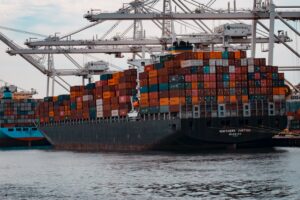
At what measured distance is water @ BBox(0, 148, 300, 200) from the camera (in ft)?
140

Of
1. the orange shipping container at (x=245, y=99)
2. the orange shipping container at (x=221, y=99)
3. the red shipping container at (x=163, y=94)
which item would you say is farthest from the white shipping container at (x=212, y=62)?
the red shipping container at (x=163, y=94)

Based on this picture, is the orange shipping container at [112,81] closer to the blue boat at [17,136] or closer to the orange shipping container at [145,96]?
the orange shipping container at [145,96]

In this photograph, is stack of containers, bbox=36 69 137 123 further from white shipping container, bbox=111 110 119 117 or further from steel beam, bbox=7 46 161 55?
steel beam, bbox=7 46 161 55

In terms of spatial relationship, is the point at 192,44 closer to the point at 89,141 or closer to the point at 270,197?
the point at 89,141

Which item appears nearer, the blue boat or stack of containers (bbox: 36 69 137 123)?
stack of containers (bbox: 36 69 137 123)

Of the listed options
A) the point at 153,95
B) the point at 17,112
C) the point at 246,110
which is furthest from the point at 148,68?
the point at 17,112

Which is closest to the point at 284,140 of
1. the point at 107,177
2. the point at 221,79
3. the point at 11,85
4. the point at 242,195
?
the point at 221,79

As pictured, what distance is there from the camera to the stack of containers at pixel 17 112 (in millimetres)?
130750

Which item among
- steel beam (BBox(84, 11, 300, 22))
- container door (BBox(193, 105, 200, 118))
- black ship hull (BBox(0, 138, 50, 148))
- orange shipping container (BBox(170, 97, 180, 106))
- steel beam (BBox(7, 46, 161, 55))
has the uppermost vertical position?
steel beam (BBox(84, 11, 300, 22))

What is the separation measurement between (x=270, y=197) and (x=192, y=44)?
44.4 meters

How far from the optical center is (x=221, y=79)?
238 feet

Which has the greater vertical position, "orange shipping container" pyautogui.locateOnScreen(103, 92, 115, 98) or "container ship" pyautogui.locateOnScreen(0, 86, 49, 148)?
"orange shipping container" pyautogui.locateOnScreen(103, 92, 115, 98)

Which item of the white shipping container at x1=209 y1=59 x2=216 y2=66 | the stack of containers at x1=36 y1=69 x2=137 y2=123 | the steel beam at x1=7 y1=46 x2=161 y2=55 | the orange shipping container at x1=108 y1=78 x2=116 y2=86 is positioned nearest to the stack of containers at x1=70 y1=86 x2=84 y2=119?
the stack of containers at x1=36 y1=69 x2=137 y2=123

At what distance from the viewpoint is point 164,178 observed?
1953 inches
